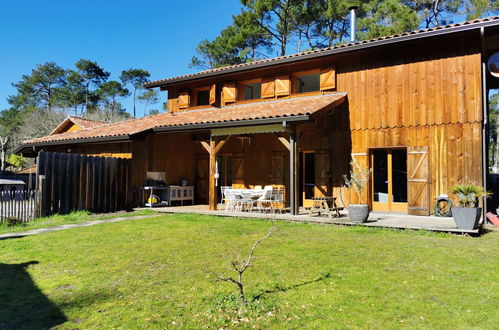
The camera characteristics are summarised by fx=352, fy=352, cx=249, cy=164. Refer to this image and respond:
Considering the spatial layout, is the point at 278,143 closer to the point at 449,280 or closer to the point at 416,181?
the point at 416,181

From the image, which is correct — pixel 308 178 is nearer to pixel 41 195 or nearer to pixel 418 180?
pixel 418 180

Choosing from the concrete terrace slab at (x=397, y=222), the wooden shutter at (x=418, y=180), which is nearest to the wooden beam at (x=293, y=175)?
the concrete terrace slab at (x=397, y=222)

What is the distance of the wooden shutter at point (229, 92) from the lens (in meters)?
13.4

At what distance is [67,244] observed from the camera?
19.9ft

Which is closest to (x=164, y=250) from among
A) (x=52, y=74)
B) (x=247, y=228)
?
(x=247, y=228)

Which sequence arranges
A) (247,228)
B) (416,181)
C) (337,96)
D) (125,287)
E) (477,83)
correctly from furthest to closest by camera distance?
(337,96)
(416,181)
(477,83)
(247,228)
(125,287)

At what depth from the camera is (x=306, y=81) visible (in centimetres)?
1368

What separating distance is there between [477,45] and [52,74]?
42.7 meters

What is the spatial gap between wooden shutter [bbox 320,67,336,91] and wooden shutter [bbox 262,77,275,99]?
1.92 meters

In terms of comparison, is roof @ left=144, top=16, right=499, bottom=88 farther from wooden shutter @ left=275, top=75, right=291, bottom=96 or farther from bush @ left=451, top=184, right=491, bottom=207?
bush @ left=451, top=184, right=491, bottom=207

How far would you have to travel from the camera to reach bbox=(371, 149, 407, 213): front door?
10070mm

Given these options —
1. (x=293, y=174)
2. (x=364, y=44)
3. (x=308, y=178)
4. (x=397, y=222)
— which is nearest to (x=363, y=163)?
(x=308, y=178)

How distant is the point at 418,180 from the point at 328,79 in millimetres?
4139

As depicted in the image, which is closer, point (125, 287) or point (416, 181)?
point (125, 287)
